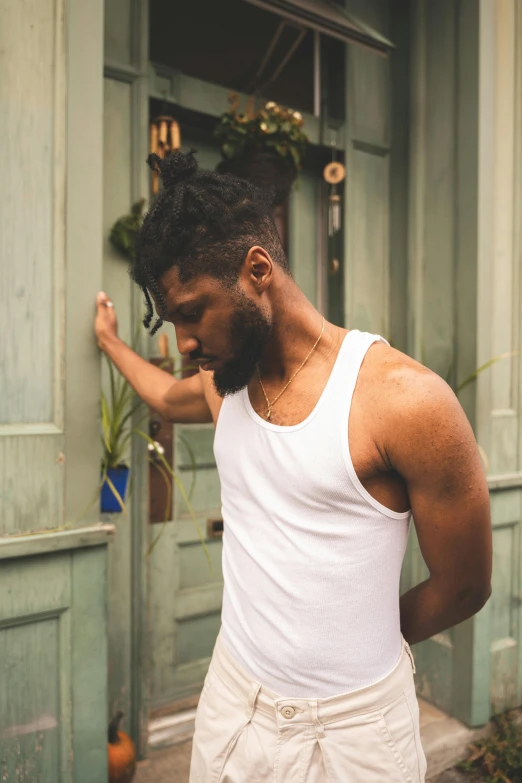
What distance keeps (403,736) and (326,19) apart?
2529mm

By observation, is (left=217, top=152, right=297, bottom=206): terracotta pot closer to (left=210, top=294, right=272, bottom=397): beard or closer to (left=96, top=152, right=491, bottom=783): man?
(left=96, top=152, right=491, bottom=783): man

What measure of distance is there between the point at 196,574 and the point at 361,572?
5.65 feet

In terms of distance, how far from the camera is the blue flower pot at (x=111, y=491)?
2.08 metres

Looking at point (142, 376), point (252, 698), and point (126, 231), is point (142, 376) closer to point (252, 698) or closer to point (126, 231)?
point (126, 231)

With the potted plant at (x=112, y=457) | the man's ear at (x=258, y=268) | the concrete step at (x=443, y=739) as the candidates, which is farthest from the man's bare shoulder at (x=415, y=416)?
the concrete step at (x=443, y=739)

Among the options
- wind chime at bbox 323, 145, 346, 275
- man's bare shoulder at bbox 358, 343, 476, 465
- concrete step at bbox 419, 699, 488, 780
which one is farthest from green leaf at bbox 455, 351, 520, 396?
man's bare shoulder at bbox 358, 343, 476, 465

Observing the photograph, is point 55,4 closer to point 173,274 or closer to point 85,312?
point 85,312

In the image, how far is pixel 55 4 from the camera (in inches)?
74.6

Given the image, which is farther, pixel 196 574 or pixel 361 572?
pixel 196 574

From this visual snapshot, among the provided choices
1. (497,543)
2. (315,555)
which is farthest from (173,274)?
(497,543)

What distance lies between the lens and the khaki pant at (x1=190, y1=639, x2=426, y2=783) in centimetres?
127

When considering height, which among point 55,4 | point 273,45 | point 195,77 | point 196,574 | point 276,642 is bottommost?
point 196,574

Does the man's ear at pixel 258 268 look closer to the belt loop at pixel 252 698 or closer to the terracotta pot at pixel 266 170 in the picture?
the belt loop at pixel 252 698

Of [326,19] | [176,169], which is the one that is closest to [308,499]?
[176,169]
